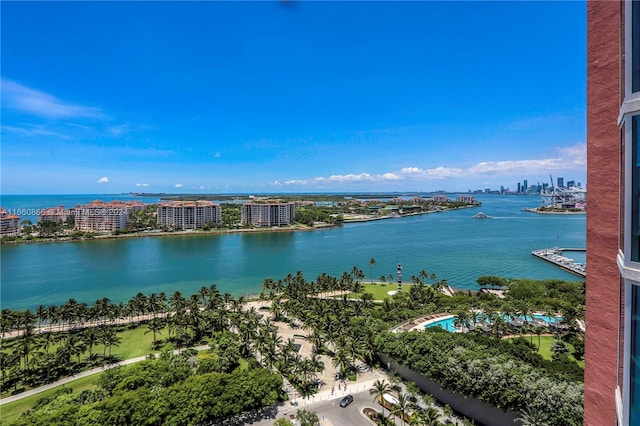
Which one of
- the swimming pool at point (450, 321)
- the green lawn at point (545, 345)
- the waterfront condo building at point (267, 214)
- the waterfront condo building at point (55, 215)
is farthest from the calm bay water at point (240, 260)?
the waterfront condo building at point (55, 215)

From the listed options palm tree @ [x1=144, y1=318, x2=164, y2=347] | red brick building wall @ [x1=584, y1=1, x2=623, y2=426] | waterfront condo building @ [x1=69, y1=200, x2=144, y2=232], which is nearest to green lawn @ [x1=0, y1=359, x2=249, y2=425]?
palm tree @ [x1=144, y1=318, x2=164, y2=347]

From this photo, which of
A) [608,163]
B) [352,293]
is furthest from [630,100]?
[352,293]

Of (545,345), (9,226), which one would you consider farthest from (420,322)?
(9,226)

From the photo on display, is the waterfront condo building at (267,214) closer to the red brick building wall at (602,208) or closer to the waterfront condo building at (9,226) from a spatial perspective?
the waterfront condo building at (9,226)

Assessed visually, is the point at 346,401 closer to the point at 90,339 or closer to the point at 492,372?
the point at 492,372

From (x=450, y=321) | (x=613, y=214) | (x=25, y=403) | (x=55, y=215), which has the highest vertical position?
(x=613, y=214)

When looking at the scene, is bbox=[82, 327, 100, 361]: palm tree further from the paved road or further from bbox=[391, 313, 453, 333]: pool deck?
bbox=[391, 313, 453, 333]: pool deck
